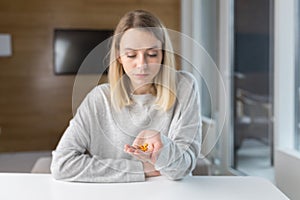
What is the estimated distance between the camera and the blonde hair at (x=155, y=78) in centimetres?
98

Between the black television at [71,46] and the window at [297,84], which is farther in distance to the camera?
the black television at [71,46]

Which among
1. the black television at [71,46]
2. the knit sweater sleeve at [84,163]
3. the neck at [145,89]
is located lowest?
the knit sweater sleeve at [84,163]

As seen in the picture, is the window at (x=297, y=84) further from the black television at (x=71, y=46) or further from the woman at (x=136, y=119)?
the black television at (x=71, y=46)

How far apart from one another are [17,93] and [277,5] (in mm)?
3126

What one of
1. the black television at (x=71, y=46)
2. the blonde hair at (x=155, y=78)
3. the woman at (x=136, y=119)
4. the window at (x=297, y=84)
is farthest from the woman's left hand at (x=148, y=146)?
the black television at (x=71, y=46)

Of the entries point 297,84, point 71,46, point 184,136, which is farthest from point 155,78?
point 71,46

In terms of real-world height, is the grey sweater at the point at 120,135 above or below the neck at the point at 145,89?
below

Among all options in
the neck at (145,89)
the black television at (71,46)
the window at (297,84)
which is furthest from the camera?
the black television at (71,46)

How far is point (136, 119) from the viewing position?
3.33ft

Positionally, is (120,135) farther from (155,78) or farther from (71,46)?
(71,46)

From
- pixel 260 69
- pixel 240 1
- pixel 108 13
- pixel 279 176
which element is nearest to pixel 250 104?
pixel 260 69

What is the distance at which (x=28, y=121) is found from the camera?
14.0ft

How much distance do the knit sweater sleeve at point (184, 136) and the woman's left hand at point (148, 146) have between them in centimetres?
2

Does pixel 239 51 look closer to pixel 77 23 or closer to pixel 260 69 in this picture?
pixel 260 69
